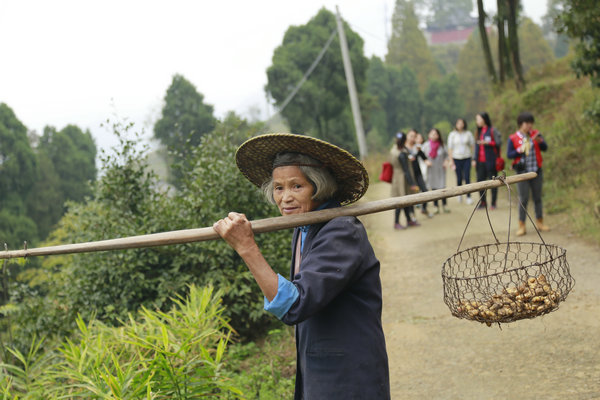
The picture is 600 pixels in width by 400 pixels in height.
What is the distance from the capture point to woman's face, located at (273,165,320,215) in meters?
2.30

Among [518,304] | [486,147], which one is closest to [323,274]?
[518,304]

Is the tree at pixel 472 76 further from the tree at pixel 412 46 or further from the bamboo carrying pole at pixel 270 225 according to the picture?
the bamboo carrying pole at pixel 270 225

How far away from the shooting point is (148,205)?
6.36 m

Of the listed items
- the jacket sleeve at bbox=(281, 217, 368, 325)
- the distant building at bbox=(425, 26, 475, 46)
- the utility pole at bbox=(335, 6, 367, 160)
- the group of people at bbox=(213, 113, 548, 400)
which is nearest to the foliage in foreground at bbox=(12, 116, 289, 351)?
the group of people at bbox=(213, 113, 548, 400)

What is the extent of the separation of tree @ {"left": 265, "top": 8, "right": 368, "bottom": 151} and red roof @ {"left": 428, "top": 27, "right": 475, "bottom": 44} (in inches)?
3239

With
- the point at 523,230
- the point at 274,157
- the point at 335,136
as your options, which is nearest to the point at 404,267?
the point at 523,230

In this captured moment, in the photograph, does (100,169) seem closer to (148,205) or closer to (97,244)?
(148,205)

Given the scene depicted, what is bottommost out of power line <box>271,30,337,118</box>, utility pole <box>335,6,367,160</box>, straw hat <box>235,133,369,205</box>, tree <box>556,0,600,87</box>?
straw hat <box>235,133,369,205</box>

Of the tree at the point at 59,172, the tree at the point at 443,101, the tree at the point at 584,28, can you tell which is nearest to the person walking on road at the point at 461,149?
the tree at the point at 584,28

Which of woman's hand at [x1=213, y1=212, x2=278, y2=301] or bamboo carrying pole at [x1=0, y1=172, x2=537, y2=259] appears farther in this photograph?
bamboo carrying pole at [x1=0, y1=172, x2=537, y2=259]

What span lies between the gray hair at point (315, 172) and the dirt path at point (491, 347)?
6.95ft

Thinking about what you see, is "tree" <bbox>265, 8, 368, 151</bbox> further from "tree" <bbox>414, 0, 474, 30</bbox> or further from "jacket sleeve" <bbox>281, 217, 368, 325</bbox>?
"tree" <bbox>414, 0, 474, 30</bbox>

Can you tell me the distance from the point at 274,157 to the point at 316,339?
80 centimetres

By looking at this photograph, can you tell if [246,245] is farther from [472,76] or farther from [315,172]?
[472,76]
